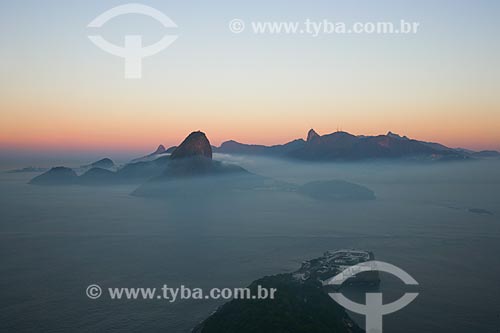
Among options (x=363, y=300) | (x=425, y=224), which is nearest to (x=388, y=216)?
(x=425, y=224)

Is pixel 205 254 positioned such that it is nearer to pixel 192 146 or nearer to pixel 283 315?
pixel 283 315

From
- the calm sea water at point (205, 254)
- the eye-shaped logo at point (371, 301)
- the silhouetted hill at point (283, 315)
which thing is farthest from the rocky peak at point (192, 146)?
→ the silhouetted hill at point (283, 315)

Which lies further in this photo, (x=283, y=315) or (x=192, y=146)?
(x=192, y=146)

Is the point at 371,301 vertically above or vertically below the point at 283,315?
below

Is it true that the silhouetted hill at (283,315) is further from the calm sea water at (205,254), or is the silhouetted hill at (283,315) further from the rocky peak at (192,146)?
the rocky peak at (192,146)

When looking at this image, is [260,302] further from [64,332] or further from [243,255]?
[243,255]

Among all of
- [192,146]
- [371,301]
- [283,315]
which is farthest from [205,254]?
[192,146]

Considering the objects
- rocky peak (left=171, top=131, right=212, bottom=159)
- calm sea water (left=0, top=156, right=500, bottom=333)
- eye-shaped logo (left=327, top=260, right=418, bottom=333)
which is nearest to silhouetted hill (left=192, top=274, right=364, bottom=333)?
eye-shaped logo (left=327, top=260, right=418, bottom=333)
